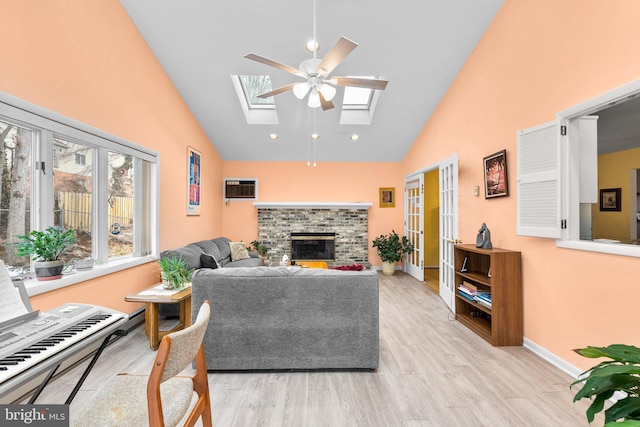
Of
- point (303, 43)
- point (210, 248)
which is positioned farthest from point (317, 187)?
point (303, 43)

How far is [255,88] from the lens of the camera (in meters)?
5.12

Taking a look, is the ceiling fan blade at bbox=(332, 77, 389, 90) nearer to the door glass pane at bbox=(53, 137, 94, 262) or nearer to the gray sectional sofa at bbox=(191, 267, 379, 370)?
the gray sectional sofa at bbox=(191, 267, 379, 370)

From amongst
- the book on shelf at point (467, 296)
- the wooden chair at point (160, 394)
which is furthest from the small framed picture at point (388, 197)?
the wooden chair at point (160, 394)

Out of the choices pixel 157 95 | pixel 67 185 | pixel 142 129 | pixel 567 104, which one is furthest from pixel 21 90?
pixel 567 104

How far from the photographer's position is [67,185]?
2.74m

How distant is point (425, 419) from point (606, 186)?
4.84 metres

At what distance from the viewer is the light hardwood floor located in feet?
6.18

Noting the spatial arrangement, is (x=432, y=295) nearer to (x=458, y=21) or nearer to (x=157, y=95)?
(x=458, y=21)

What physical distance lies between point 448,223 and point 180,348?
4.05 metres

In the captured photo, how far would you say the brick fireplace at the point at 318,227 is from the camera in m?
6.66

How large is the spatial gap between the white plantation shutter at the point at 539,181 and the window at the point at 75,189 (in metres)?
4.22

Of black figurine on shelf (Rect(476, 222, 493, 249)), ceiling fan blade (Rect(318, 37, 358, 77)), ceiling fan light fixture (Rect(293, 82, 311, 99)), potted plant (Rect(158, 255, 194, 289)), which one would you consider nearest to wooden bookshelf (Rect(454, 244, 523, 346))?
black figurine on shelf (Rect(476, 222, 493, 249))

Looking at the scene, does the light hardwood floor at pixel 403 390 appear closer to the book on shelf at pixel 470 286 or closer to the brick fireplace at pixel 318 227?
the book on shelf at pixel 470 286

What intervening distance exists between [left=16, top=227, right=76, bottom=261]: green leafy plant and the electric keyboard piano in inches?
36.5
